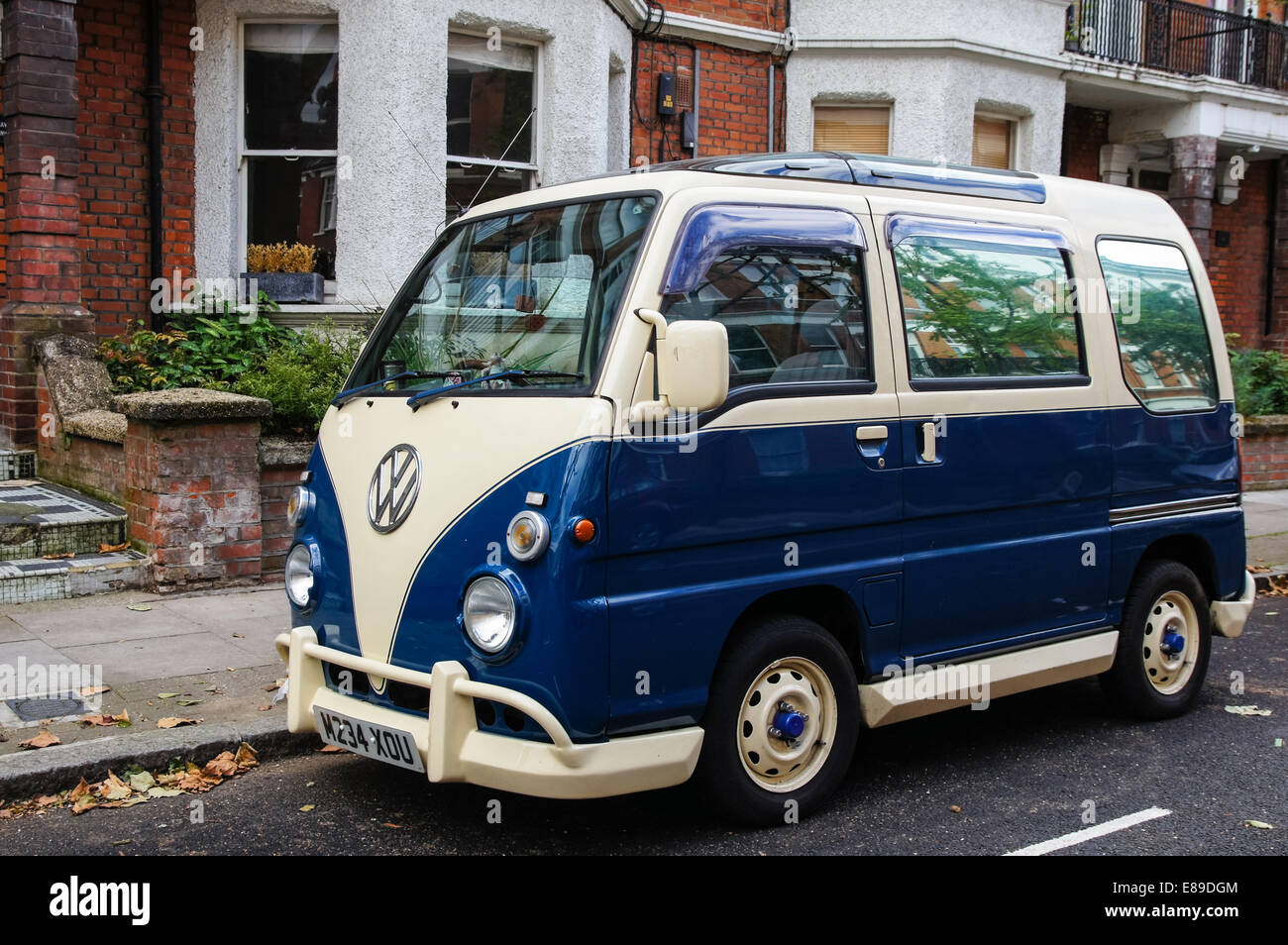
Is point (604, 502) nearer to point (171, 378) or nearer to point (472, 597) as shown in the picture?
point (472, 597)

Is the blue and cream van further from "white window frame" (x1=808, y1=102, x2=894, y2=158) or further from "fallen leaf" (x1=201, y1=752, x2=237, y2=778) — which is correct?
"white window frame" (x1=808, y1=102, x2=894, y2=158)

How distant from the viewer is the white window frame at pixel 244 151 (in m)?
11.1

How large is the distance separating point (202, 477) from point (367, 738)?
3.95 meters

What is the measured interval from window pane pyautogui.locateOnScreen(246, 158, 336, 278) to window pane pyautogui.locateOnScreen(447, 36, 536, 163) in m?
1.20

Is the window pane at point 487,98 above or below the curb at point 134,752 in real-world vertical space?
above

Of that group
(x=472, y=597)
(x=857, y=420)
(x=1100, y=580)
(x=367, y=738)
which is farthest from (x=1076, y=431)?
(x=367, y=738)

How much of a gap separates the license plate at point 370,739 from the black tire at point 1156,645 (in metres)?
3.39

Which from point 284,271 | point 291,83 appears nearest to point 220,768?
point 284,271

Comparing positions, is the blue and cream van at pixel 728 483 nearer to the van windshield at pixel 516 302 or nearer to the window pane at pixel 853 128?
the van windshield at pixel 516 302

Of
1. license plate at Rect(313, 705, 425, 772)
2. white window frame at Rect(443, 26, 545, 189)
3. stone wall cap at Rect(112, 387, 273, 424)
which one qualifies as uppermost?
white window frame at Rect(443, 26, 545, 189)

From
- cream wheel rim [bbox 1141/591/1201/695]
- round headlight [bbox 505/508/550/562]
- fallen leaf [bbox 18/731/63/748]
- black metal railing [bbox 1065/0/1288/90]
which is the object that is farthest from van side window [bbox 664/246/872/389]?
black metal railing [bbox 1065/0/1288/90]

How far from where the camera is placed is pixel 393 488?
467cm

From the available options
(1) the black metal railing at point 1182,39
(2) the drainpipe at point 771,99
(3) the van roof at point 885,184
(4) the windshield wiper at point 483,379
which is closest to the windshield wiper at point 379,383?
(4) the windshield wiper at point 483,379

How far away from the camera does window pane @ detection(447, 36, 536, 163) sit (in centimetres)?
1159
